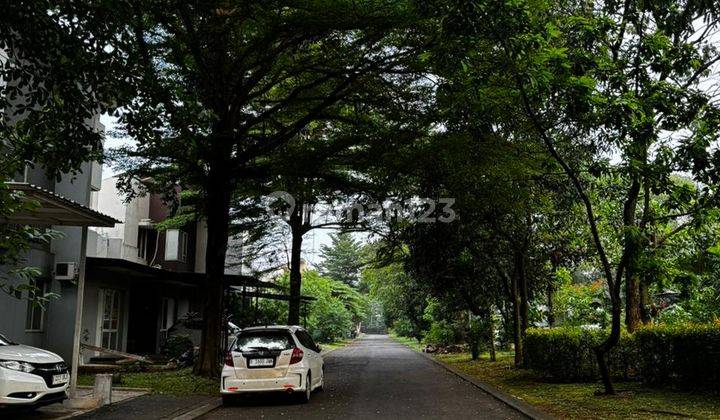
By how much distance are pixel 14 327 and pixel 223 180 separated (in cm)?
706

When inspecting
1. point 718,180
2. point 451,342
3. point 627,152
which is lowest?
point 451,342

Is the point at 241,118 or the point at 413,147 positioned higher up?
the point at 241,118

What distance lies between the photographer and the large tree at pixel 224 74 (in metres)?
7.86

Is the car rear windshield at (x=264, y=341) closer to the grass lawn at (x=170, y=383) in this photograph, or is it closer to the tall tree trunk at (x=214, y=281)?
the grass lawn at (x=170, y=383)

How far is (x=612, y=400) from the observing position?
1208cm

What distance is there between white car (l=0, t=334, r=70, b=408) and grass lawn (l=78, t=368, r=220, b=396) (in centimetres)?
387

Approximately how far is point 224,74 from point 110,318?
1317 centimetres

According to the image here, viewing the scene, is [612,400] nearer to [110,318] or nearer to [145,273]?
[145,273]

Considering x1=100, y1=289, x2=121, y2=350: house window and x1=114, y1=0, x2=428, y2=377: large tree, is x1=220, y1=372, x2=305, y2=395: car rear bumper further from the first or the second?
x1=100, y1=289, x2=121, y2=350: house window

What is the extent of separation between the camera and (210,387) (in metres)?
15.0

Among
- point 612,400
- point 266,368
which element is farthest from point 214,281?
point 612,400

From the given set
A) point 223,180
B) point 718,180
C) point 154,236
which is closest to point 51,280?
point 223,180

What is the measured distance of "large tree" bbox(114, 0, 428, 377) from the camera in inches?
310

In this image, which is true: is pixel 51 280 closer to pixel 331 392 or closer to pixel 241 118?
pixel 241 118
